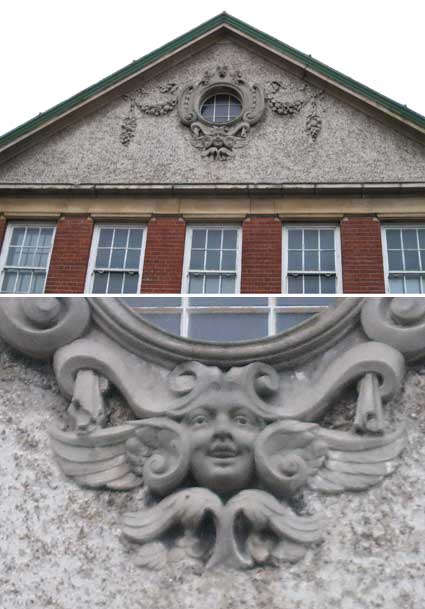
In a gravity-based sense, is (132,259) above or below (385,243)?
below

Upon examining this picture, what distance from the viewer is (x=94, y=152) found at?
15492 millimetres

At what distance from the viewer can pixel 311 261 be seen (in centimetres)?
1429

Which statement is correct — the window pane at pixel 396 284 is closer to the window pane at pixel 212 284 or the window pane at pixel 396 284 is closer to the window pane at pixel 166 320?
the window pane at pixel 212 284

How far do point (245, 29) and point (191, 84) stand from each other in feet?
5.05

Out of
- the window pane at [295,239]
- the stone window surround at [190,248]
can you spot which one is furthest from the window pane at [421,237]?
the stone window surround at [190,248]

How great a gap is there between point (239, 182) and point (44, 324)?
9.49 metres

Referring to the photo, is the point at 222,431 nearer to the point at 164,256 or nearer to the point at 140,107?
the point at 164,256

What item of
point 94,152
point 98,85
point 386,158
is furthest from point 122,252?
point 386,158

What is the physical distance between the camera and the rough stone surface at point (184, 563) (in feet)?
15.0

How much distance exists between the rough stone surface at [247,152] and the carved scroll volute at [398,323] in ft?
31.2

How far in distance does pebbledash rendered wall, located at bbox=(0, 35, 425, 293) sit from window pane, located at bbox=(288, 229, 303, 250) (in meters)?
0.19

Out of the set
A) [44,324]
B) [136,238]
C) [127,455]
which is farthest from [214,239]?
[127,455]

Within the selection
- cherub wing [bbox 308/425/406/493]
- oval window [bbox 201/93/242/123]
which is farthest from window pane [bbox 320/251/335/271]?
cherub wing [bbox 308/425/406/493]

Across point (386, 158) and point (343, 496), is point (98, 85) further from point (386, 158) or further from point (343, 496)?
point (343, 496)
